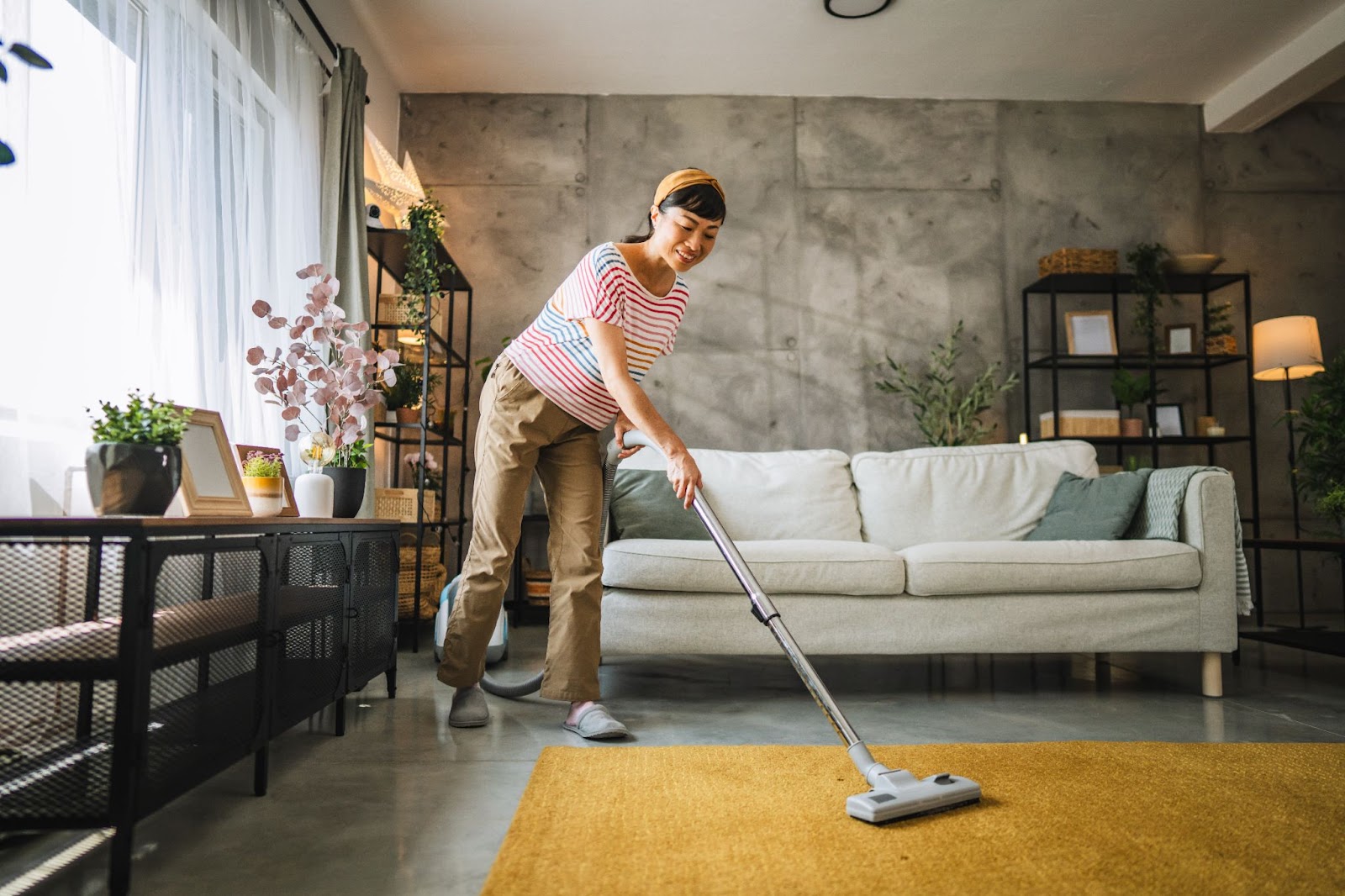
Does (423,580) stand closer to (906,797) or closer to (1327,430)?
(906,797)

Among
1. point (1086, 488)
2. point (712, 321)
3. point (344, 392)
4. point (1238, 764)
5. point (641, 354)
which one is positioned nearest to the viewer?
point (1238, 764)

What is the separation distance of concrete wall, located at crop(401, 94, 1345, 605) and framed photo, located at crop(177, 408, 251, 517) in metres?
2.61

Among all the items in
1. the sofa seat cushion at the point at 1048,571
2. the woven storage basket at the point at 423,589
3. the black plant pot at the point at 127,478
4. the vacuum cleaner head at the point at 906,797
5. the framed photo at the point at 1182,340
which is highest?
the framed photo at the point at 1182,340

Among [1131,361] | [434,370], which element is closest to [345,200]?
[434,370]

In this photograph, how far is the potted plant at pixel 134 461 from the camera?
1312mm

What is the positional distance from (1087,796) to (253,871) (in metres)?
1.31

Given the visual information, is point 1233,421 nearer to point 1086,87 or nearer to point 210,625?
point 1086,87

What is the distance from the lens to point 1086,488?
2.89 metres

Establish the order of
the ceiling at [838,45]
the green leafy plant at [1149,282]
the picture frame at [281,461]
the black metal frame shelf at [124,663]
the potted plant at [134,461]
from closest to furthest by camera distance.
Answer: the black metal frame shelf at [124,663], the potted plant at [134,461], the picture frame at [281,461], the ceiling at [838,45], the green leafy plant at [1149,282]

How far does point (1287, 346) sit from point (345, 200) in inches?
172

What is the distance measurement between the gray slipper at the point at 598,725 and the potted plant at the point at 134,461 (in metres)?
0.98

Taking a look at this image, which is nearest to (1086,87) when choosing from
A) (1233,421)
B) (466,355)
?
(1233,421)

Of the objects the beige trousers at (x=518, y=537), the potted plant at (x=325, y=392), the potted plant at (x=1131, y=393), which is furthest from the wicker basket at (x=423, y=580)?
the potted plant at (x=1131, y=393)

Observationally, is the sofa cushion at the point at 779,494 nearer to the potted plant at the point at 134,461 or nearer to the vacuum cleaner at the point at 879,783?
the vacuum cleaner at the point at 879,783
